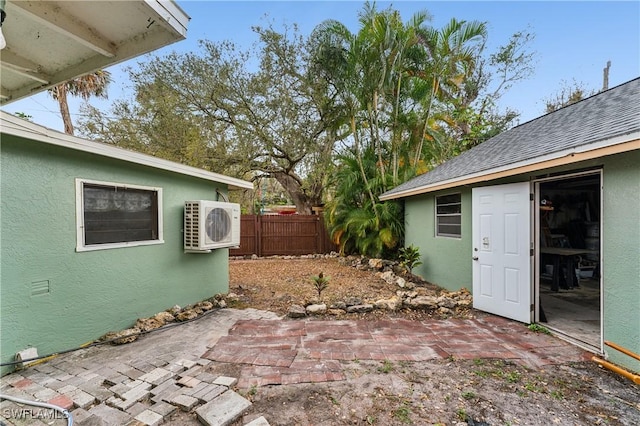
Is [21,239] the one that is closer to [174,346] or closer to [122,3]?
[174,346]

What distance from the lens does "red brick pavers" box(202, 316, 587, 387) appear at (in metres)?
2.79

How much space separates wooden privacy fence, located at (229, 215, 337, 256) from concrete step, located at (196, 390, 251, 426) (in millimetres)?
8814

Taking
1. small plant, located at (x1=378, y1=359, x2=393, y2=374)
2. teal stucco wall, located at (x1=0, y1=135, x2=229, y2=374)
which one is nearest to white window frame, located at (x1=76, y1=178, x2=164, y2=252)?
teal stucco wall, located at (x1=0, y1=135, x2=229, y2=374)

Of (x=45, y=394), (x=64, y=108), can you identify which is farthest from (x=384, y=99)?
(x=64, y=108)

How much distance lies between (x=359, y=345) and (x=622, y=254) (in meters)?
2.96

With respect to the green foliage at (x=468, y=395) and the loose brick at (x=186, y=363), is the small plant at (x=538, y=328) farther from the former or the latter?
the loose brick at (x=186, y=363)

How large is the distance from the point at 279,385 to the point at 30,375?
2.32 metres

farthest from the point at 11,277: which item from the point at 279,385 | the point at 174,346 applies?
the point at 279,385

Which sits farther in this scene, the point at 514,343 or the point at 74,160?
the point at 514,343

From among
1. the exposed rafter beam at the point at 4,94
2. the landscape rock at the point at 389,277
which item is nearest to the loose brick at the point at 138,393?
the exposed rafter beam at the point at 4,94

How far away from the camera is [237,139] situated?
11.1m

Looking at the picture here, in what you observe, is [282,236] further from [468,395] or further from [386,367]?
[468,395]

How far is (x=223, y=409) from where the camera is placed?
213cm

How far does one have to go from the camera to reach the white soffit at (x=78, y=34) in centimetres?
168
